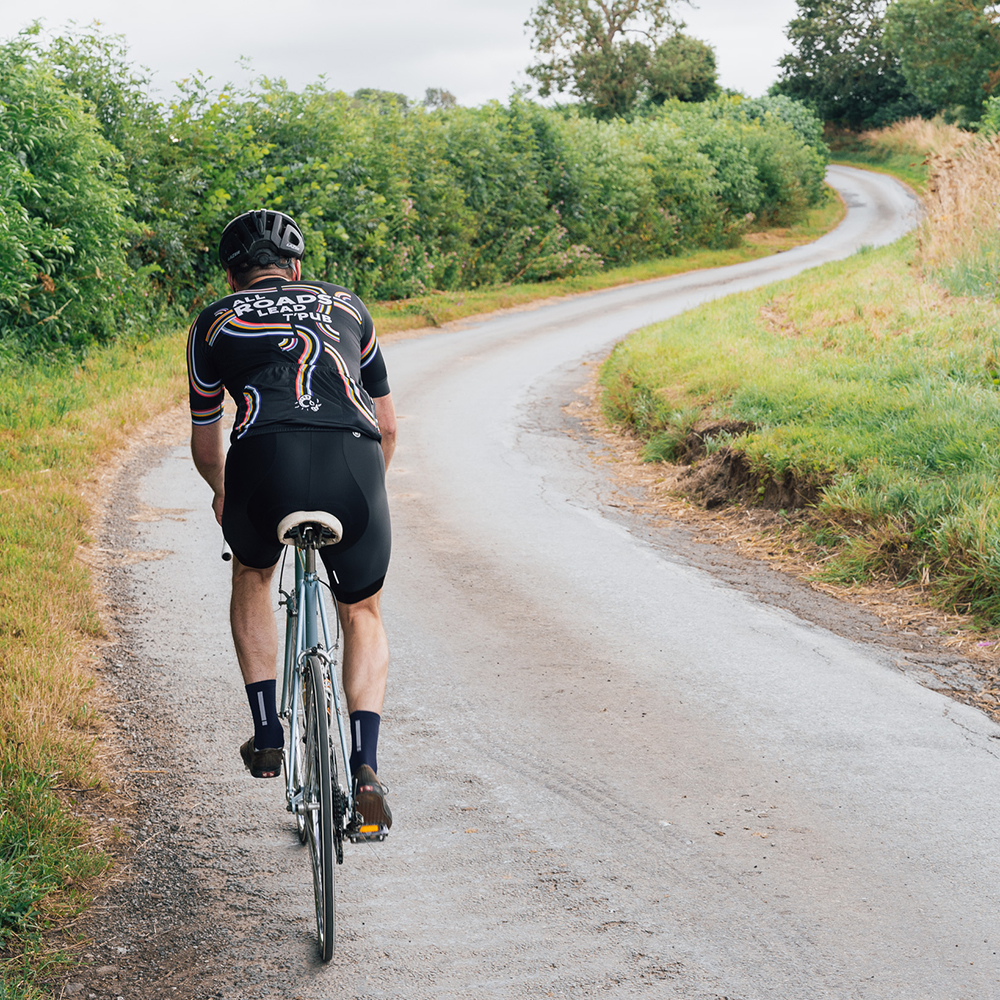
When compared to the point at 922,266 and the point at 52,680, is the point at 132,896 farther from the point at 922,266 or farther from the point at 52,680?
the point at 922,266

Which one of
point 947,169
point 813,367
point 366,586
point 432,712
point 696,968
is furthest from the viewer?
point 947,169

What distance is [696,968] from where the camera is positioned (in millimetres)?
3047

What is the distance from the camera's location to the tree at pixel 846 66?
226ft

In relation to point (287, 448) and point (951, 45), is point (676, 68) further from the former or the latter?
point (287, 448)

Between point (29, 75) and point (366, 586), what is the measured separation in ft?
36.5

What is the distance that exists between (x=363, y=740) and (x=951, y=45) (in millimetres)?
58896

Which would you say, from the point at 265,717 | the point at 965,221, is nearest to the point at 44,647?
the point at 265,717

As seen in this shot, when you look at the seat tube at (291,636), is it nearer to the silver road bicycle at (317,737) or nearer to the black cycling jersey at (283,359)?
the silver road bicycle at (317,737)

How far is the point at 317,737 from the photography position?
3.02 metres

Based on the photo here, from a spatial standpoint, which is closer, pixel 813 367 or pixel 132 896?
pixel 132 896

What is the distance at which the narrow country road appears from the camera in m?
3.08

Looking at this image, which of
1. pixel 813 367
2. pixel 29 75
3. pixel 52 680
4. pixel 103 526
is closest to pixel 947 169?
pixel 813 367

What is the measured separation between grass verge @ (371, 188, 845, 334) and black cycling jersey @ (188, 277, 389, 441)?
16.5 meters

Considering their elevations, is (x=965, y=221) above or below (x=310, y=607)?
above
